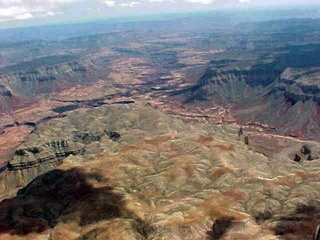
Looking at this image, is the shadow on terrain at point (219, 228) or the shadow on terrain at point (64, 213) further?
the shadow on terrain at point (64, 213)

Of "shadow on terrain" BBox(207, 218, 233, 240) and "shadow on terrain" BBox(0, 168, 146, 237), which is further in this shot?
"shadow on terrain" BBox(0, 168, 146, 237)

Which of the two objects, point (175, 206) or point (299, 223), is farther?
point (175, 206)

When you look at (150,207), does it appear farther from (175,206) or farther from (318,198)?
(318,198)

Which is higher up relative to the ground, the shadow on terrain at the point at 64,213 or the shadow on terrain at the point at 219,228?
the shadow on terrain at the point at 219,228

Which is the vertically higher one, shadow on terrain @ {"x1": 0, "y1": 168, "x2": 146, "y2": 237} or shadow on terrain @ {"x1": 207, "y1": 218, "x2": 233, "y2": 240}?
shadow on terrain @ {"x1": 207, "y1": 218, "x2": 233, "y2": 240}

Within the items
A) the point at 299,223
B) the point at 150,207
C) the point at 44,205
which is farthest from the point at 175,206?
the point at 44,205

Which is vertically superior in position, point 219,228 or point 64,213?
point 219,228

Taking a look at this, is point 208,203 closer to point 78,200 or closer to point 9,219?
point 78,200

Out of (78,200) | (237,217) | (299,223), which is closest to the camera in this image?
(299,223)

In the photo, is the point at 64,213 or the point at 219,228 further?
the point at 64,213

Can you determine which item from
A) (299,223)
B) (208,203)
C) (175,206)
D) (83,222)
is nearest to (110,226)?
Answer: (83,222)

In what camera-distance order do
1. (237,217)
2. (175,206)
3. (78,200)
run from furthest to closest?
(78,200), (175,206), (237,217)
